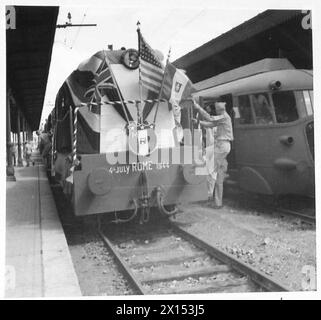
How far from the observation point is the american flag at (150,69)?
473 cm

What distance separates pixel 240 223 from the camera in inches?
218

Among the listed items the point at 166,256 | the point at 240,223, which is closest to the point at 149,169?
the point at 166,256

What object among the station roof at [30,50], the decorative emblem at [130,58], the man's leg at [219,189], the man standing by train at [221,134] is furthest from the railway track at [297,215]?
the station roof at [30,50]

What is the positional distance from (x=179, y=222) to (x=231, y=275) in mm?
1737

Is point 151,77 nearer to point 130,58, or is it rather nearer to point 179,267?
point 130,58

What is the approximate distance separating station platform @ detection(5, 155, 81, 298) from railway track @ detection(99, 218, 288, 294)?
22.8 inches

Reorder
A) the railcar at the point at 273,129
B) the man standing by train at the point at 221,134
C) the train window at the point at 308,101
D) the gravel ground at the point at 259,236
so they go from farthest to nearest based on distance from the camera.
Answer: the man standing by train at the point at 221,134
the train window at the point at 308,101
the railcar at the point at 273,129
the gravel ground at the point at 259,236

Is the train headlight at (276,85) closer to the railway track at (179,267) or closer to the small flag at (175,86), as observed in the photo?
the small flag at (175,86)

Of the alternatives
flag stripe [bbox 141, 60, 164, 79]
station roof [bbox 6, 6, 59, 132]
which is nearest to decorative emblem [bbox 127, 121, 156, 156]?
flag stripe [bbox 141, 60, 164, 79]

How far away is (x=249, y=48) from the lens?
754cm

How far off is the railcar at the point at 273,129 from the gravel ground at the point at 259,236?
0.42 meters

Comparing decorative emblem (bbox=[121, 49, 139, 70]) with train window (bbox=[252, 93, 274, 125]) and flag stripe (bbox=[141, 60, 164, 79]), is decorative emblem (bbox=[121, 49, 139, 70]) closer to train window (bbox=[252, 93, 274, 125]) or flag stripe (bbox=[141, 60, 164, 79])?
flag stripe (bbox=[141, 60, 164, 79])

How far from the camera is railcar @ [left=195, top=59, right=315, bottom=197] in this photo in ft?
17.8
